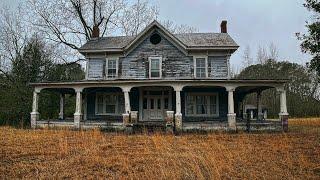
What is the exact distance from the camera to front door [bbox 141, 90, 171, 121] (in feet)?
80.6

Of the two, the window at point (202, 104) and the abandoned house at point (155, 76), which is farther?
the window at point (202, 104)

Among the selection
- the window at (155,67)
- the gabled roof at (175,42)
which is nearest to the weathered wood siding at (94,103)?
the window at (155,67)

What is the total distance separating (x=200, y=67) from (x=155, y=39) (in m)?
3.95

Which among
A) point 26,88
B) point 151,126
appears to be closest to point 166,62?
point 151,126

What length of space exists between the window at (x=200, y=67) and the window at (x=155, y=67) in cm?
259

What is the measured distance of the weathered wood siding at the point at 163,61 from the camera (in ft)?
78.0

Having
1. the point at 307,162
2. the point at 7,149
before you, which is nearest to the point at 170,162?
the point at 307,162

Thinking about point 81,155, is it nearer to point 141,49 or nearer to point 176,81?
point 176,81

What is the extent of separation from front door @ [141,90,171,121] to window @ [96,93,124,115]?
5.88 ft

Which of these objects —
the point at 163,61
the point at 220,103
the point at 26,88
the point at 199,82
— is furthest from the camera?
the point at 26,88

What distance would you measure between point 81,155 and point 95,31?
19272 mm

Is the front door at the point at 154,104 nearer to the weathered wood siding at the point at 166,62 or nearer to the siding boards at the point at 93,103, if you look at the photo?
the weathered wood siding at the point at 166,62

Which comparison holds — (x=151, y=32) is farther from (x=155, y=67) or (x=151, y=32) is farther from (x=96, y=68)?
(x=96, y=68)

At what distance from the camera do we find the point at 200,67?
936 inches
